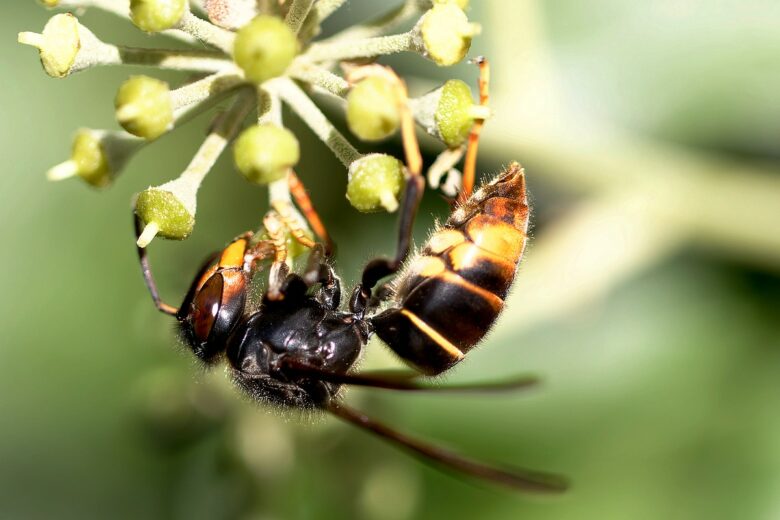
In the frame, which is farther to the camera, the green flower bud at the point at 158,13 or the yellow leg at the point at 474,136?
the yellow leg at the point at 474,136

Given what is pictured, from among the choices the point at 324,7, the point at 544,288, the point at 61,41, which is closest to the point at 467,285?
the point at 324,7

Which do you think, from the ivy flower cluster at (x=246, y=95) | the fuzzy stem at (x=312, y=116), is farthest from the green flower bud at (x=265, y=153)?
the fuzzy stem at (x=312, y=116)

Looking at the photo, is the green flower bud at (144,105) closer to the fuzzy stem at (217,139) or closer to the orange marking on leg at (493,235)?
the fuzzy stem at (217,139)

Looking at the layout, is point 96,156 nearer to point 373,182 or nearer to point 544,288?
point 373,182

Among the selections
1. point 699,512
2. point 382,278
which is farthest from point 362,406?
point 699,512

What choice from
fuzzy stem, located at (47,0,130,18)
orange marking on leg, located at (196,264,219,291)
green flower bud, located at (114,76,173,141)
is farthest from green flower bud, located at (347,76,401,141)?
orange marking on leg, located at (196,264,219,291)
